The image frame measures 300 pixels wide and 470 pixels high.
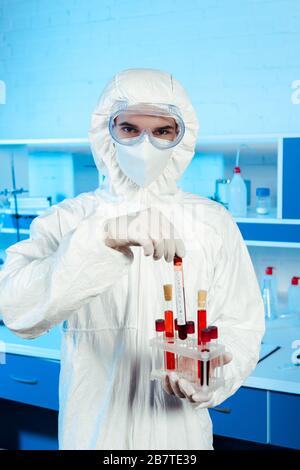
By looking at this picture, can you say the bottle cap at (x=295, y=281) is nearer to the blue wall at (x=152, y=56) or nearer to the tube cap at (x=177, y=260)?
the blue wall at (x=152, y=56)

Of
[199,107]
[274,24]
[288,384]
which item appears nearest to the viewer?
[288,384]

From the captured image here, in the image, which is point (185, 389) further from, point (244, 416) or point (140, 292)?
point (244, 416)

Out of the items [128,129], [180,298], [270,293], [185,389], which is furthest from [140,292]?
[270,293]

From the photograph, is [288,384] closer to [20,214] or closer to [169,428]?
[169,428]

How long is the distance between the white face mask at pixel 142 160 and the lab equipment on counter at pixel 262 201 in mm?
1077

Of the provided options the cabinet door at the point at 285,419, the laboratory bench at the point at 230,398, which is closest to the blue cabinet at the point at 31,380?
the laboratory bench at the point at 230,398

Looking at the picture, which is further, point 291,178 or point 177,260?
point 291,178

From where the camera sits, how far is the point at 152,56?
9.29ft

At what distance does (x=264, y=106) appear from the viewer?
2619 millimetres

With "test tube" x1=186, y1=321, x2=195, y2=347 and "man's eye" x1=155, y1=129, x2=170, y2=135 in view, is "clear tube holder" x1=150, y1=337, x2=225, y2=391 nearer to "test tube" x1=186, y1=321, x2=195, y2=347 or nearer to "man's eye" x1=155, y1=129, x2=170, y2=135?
"test tube" x1=186, y1=321, x2=195, y2=347

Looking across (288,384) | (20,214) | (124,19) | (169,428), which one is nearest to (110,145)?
(169,428)

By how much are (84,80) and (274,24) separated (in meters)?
1.01

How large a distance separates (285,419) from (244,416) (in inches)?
5.1

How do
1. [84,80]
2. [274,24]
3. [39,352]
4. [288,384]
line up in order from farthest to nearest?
[84,80] < [274,24] < [39,352] < [288,384]
